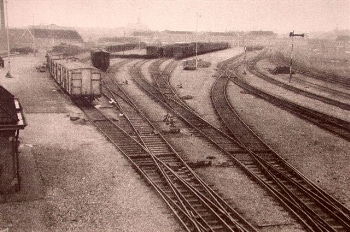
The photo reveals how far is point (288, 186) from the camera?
1120 centimetres

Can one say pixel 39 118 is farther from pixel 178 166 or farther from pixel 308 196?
pixel 308 196

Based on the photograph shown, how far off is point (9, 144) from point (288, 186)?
823 centimetres

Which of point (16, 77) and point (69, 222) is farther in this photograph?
A: point (16, 77)

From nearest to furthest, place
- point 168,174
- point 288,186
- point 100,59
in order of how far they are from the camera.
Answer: point 288,186 → point 168,174 → point 100,59

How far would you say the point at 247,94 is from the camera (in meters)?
26.3

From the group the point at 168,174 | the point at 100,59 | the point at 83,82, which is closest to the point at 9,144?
the point at 168,174

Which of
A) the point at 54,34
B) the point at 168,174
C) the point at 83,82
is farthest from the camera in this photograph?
the point at 54,34

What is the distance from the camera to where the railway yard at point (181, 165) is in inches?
362

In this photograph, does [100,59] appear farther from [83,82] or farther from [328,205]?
[328,205]

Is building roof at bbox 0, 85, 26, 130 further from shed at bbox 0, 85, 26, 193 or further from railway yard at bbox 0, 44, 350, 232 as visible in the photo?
railway yard at bbox 0, 44, 350, 232

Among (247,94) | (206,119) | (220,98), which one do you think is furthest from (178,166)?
(247,94)

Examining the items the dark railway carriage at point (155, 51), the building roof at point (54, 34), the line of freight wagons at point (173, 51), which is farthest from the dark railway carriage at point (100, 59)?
the building roof at point (54, 34)

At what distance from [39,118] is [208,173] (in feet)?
33.2

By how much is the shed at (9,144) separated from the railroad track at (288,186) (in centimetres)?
701
